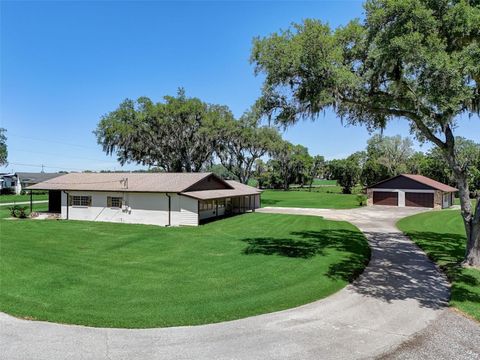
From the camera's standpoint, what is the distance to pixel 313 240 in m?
18.4

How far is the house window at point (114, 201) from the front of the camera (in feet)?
87.8

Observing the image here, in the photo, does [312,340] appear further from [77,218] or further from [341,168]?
[341,168]

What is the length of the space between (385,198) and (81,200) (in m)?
33.9

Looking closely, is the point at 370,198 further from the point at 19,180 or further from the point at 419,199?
the point at 19,180

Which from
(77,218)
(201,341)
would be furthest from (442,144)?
(77,218)

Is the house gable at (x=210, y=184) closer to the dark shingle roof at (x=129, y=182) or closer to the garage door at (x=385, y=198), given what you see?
the dark shingle roof at (x=129, y=182)

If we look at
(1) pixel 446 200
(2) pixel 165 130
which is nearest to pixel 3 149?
(2) pixel 165 130

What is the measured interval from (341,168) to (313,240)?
202ft

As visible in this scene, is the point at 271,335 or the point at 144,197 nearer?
the point at 271,335

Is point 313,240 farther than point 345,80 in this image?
Yes

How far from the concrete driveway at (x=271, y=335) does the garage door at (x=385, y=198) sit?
114ft

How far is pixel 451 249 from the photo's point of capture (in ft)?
53.8

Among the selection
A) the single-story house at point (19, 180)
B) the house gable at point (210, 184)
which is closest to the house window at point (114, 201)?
the house gable at point (210, 184)

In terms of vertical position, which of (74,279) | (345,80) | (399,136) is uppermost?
(399,136)
